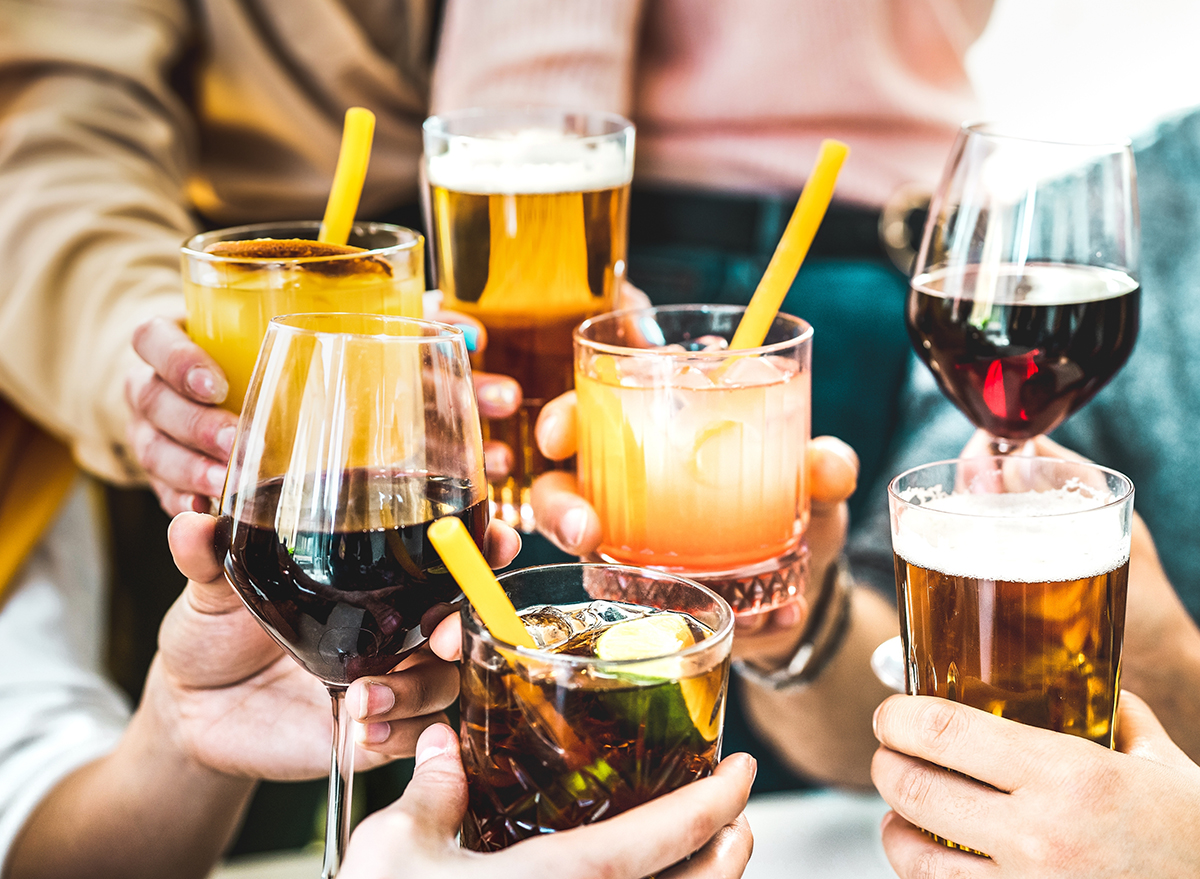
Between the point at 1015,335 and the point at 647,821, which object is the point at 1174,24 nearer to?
the point at 1015,335

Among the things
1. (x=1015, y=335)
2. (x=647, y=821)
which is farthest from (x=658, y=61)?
(x=647, y=821)

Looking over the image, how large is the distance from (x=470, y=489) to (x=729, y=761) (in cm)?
25

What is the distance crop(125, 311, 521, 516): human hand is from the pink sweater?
64 centimetres

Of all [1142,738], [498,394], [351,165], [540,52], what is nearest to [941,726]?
[1142,738]

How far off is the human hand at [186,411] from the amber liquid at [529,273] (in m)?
0.02

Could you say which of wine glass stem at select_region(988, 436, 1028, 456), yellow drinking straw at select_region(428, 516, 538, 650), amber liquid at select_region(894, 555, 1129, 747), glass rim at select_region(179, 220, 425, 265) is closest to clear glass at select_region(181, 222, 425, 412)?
glass rim at select_region(179, 220, 425, 265)

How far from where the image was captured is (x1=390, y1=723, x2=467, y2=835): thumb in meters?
0.62

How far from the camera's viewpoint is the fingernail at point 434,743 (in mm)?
692

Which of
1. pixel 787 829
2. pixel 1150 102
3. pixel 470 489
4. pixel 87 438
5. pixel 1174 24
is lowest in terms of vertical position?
→ pixel 787 829

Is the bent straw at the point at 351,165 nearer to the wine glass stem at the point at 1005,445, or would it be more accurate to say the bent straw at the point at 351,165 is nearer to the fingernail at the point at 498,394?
the fingernail at the point at 498,394

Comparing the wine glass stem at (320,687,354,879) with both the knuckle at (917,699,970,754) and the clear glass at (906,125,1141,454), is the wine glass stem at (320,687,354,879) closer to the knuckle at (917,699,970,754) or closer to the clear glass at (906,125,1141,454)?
the knuckle at (917,699,970,754)

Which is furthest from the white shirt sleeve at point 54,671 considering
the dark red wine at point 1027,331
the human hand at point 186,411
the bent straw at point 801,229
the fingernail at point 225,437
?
the dark red wine at point 1027,331

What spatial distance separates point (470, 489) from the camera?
74 centimetres

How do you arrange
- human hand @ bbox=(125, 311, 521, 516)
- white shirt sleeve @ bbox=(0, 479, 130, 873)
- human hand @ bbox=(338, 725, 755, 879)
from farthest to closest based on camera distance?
white shirt sleeve @ bbox=(0, 479, 130, 873) → human hand @ bbox=(125, 311, 521, 516) → human hand @ bbox=(338, 725, 755, 879)
